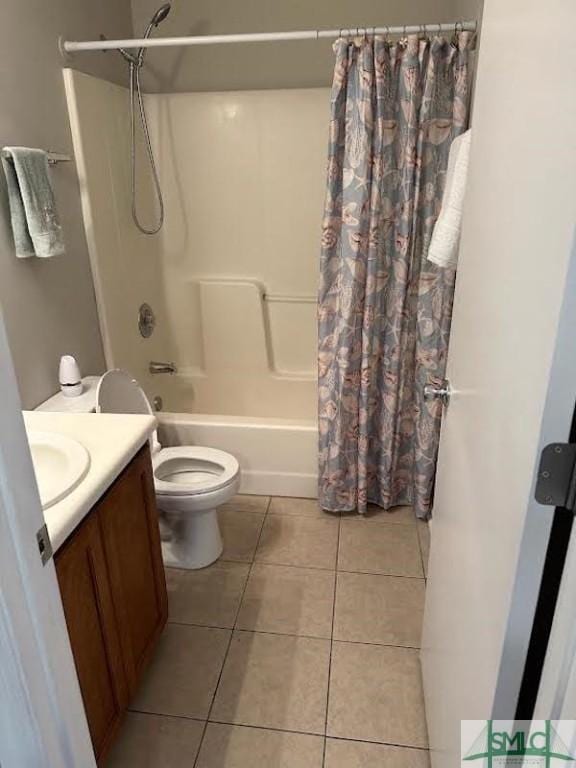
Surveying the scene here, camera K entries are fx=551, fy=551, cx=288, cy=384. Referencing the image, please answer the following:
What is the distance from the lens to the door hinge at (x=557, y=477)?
2.23ft

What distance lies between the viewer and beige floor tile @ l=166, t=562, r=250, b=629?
1944 millimetres

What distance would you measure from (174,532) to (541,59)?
1.97 metres

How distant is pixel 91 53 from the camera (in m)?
2.33

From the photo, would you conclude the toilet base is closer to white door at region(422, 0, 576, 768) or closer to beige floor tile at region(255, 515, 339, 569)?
beige floor tile at region(255, 515, 339, 569)

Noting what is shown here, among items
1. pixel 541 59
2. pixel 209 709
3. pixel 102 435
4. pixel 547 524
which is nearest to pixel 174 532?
pixel 209 709

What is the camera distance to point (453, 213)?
1.57 meters

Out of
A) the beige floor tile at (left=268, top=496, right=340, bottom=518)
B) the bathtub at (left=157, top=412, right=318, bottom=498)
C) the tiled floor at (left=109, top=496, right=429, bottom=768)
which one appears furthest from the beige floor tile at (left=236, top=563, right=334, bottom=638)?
the bathtub at (left=157, top=412, right=318, bottom=498)

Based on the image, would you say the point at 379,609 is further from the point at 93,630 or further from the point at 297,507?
the point at 93,630

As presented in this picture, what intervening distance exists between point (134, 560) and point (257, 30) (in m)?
2.52

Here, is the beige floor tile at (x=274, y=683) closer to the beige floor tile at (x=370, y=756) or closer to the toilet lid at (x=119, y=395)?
the beige floor tile at (x=370, y=756)

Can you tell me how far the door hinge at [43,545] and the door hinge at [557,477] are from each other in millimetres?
708

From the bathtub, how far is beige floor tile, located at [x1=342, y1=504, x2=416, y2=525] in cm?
22

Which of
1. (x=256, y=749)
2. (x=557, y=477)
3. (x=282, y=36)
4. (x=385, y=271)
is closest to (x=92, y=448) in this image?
(x=256, y=749)

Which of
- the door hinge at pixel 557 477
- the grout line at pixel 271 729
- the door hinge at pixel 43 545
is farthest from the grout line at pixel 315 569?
the door hinge at pixel 557 477
